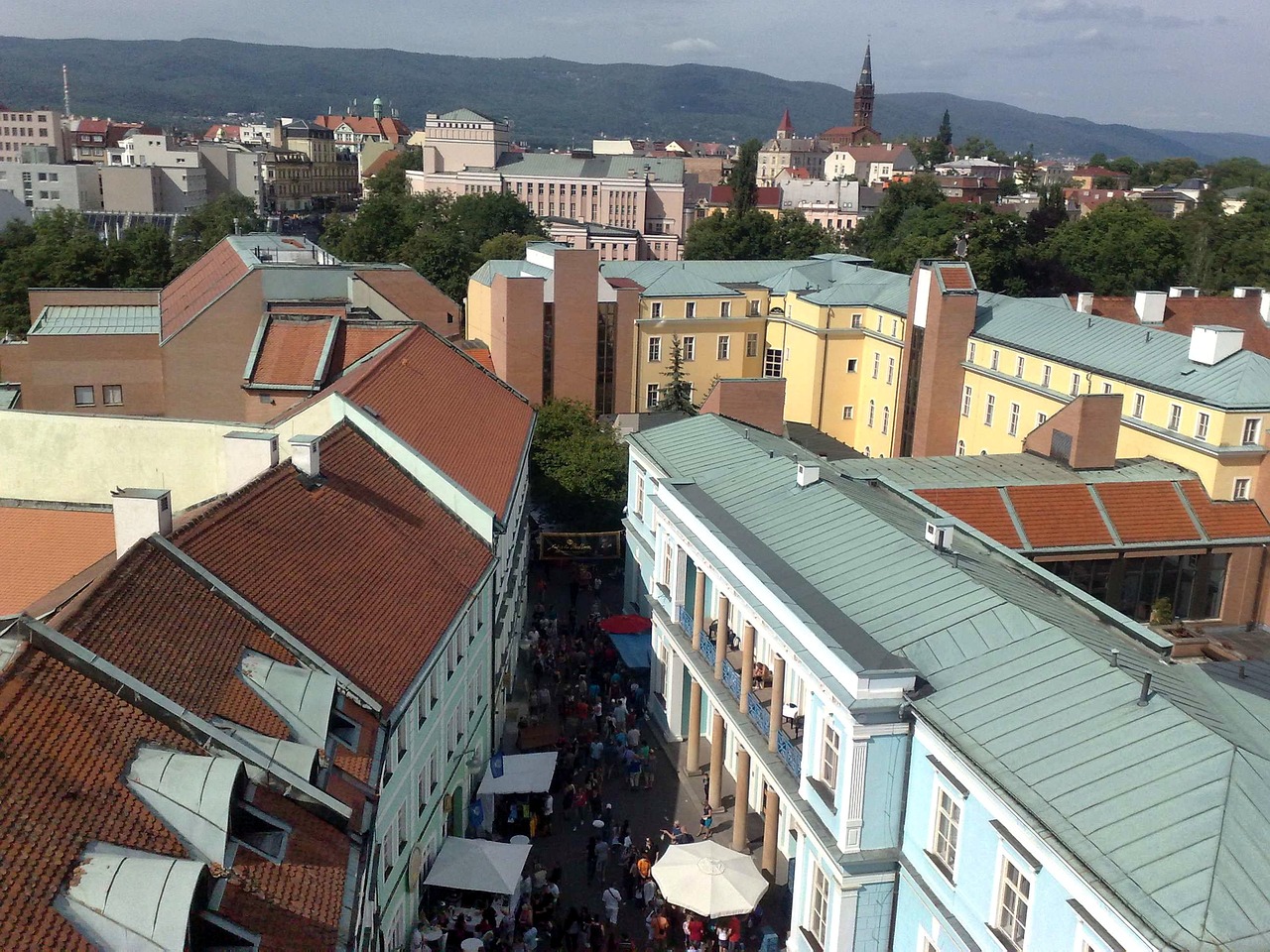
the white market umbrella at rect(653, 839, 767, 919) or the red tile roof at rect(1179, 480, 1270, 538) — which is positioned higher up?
the red tile roof at rect(1179, 480, 1270, 538)

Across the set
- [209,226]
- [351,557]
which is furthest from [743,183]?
[351,557]

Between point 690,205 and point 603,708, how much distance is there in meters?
155

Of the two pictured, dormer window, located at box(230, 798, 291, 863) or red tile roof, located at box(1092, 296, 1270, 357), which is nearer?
dormer window, located at box(230, 798, 291, 863)

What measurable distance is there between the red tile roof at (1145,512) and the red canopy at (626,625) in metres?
13.0

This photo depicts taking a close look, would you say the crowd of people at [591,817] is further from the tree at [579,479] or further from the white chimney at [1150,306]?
the white chimney at [1150,306]

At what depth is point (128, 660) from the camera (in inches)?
588

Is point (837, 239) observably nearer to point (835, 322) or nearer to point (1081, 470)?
point (835, 322)

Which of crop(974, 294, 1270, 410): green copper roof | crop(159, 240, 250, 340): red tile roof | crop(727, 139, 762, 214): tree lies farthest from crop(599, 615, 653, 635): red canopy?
crop(727, 139, 762, 214): tree

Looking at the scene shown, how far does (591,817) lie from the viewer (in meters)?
26.1

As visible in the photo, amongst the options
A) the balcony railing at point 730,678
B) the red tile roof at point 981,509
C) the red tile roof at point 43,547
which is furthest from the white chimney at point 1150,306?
the red tile roof at point 43,547

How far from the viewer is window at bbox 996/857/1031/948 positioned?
50.6ft

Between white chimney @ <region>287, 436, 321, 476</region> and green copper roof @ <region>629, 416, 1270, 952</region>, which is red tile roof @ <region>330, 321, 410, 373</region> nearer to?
white chimney @ <region>287, 436, 321, 476</region>

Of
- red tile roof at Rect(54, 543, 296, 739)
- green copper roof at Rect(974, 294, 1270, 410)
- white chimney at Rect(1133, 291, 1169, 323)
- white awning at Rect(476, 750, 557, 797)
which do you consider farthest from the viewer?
white chimney at Rect(1133, 291, 1169, 323)

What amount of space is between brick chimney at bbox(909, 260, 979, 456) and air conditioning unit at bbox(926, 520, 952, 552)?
30.8m
